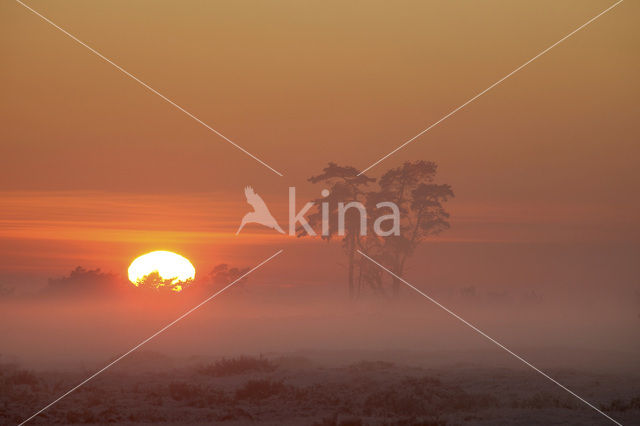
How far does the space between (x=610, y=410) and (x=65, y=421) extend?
16.6 metres

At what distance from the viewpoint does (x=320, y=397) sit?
78.8 ft

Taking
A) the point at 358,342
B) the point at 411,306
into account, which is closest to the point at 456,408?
the point at 358,342

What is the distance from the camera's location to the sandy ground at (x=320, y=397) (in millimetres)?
20688

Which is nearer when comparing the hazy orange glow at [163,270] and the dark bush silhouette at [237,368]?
the dark bush silhouette at [237,368]

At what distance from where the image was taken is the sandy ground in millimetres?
20688

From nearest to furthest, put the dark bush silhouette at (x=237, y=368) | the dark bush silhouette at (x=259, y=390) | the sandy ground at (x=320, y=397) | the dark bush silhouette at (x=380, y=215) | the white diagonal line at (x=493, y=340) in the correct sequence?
the sandy ground at (x=320, y=397) < the white diagonal line at (x=493, y=340) < the dark bush silhouette at (x=259, y=390) < the dark bush silhouette at (x=237, y=368) < the dark bush silhouette at (x=380, y=215)

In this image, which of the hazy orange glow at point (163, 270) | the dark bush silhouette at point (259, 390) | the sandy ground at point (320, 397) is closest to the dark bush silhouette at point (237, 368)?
the sandy ground at point (320, 397)

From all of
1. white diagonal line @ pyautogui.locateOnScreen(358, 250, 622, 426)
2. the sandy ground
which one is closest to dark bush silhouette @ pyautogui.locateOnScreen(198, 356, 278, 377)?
the sandy ground

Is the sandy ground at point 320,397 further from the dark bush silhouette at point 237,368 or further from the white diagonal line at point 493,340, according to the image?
the white diagonal line at point 493,340

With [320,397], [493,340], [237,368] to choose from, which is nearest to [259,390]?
[320,397]

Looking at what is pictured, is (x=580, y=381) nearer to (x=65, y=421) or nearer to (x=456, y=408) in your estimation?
(x=456, y=408)

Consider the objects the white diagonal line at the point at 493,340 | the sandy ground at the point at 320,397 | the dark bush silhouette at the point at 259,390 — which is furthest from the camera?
the dark bush silhouette at the point at 259,390

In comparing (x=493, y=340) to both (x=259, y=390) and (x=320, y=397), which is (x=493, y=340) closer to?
(x=320, y=397)

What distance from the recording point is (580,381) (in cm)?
2791
